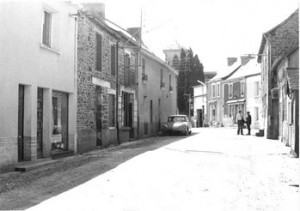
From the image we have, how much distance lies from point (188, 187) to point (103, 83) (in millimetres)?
10871

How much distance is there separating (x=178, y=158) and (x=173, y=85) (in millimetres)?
25620

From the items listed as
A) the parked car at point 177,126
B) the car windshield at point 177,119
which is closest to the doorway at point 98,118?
the parked car at point 177,126

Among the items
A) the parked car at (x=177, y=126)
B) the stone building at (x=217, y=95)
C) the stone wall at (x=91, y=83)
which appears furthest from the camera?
the stone building at (x=217, y=95)

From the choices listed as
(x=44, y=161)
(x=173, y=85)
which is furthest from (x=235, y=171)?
(x=173, y=85)

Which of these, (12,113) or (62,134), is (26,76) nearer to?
(12,113)

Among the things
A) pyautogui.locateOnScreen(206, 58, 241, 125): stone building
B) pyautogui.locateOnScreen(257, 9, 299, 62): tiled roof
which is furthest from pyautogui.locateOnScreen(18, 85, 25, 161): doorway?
pyautogui.locateOnScreen(206, 58, 241, 125): stone building

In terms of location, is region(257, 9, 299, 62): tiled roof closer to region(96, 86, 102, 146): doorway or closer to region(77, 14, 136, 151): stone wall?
region(77, 14, 136, 151): stone wall

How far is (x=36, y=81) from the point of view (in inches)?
485

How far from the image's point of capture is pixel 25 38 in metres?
11.7

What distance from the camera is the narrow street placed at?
6.69 metres

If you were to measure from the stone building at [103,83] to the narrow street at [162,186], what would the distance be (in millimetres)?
4155

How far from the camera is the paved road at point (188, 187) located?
261 inches

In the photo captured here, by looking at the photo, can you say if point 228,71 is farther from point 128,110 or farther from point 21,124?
point 21,124

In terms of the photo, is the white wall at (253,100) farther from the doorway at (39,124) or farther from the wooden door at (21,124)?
the wooden door at (21,124)
